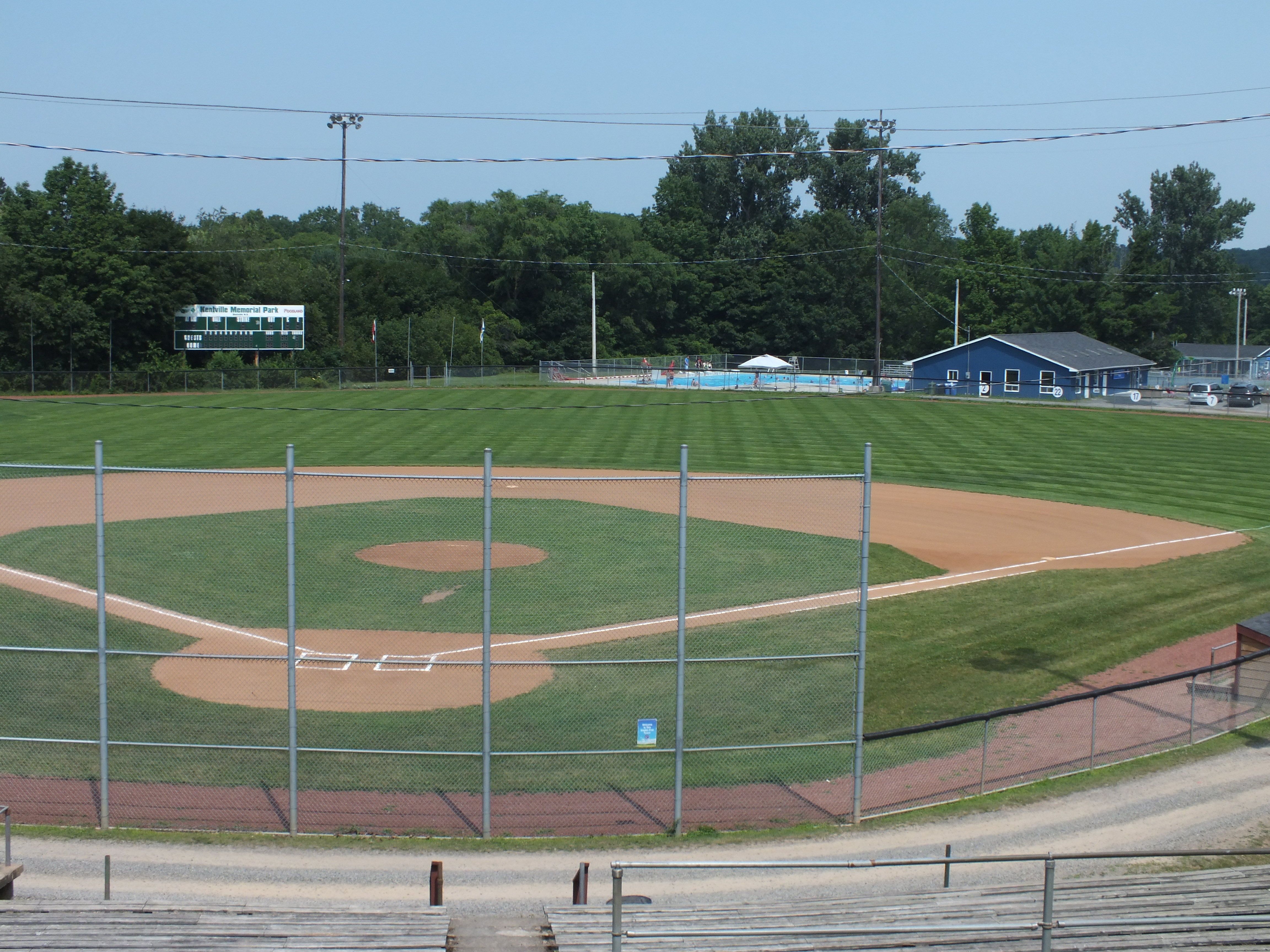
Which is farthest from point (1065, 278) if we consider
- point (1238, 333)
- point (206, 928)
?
point (206, 928)

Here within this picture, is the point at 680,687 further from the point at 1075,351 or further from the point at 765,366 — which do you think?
the point at 765,366

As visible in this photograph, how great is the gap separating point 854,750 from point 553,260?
8887 centimetres

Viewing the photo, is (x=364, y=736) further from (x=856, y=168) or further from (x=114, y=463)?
(x=856, y=168)

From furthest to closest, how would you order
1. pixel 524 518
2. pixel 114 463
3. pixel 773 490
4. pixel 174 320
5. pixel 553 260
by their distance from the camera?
pixel 553 260, pixel 174 320, pixel 114 463, pixel 773 490, pixel 524 518

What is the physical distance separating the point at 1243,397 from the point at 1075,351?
15.1m

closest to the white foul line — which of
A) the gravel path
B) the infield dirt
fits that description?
the infield dirt

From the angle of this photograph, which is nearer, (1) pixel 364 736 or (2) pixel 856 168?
(1) pixel 364 736

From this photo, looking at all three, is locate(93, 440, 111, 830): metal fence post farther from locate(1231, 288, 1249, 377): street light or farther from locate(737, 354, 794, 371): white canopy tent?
locate(1231, 288, 1249, 377): street light

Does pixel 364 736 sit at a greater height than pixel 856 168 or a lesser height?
lesser

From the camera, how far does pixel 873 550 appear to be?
2592 cm

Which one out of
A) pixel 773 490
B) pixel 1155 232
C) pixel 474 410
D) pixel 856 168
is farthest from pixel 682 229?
pixel 773 490

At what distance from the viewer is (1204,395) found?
2323 inches

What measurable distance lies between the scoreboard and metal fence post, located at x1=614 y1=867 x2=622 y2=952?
6300cm

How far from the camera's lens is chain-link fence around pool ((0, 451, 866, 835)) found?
1207 cm
